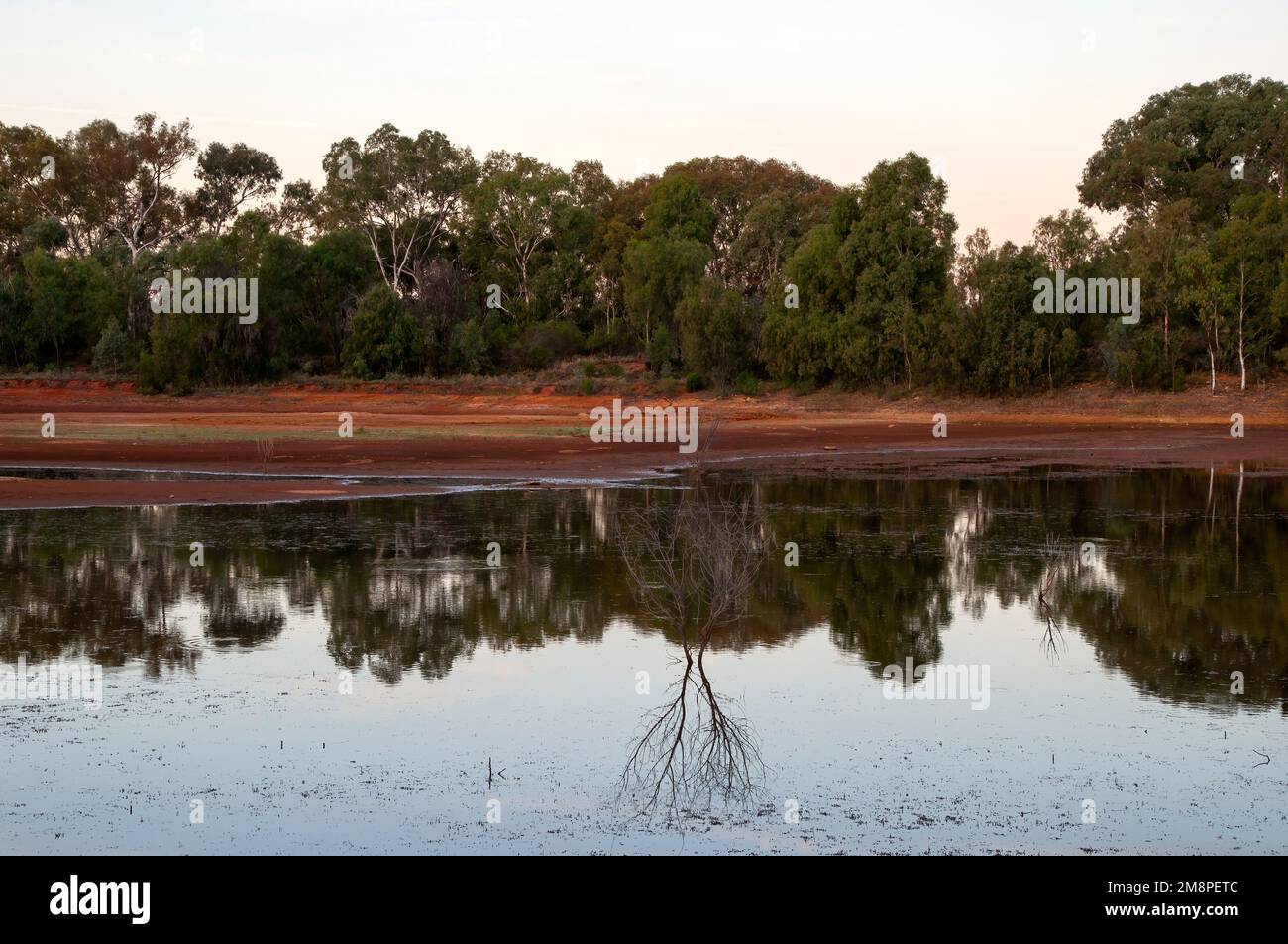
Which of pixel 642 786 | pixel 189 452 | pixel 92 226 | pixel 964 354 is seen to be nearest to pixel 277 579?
pixel 642 786

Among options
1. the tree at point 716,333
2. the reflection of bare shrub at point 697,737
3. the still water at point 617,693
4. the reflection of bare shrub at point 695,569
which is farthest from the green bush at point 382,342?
the reflection of bare shrub at point 697,737

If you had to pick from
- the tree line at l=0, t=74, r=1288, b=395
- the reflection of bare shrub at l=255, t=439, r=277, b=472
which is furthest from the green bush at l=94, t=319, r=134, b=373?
the reflection of bare shrub at l=255, t=439, r=277, b=472

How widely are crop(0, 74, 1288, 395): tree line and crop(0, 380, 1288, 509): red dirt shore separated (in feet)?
8.46

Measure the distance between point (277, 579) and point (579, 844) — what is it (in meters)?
10.8

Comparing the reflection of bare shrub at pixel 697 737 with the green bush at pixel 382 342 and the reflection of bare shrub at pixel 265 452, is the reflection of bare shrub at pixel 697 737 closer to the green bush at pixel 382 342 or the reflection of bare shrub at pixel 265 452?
the reflection of bare shrub at pixel 265 452

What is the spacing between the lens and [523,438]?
44.6 meters

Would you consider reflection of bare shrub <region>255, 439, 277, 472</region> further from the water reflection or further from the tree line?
the tree line

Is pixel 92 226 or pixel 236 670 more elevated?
pixel 92 226

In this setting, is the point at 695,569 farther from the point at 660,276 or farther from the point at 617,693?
the point at 660,276

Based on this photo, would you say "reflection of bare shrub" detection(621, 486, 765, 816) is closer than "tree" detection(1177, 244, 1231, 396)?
Yes

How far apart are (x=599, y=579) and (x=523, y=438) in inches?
1031

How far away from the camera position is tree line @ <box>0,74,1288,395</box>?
5975cm
